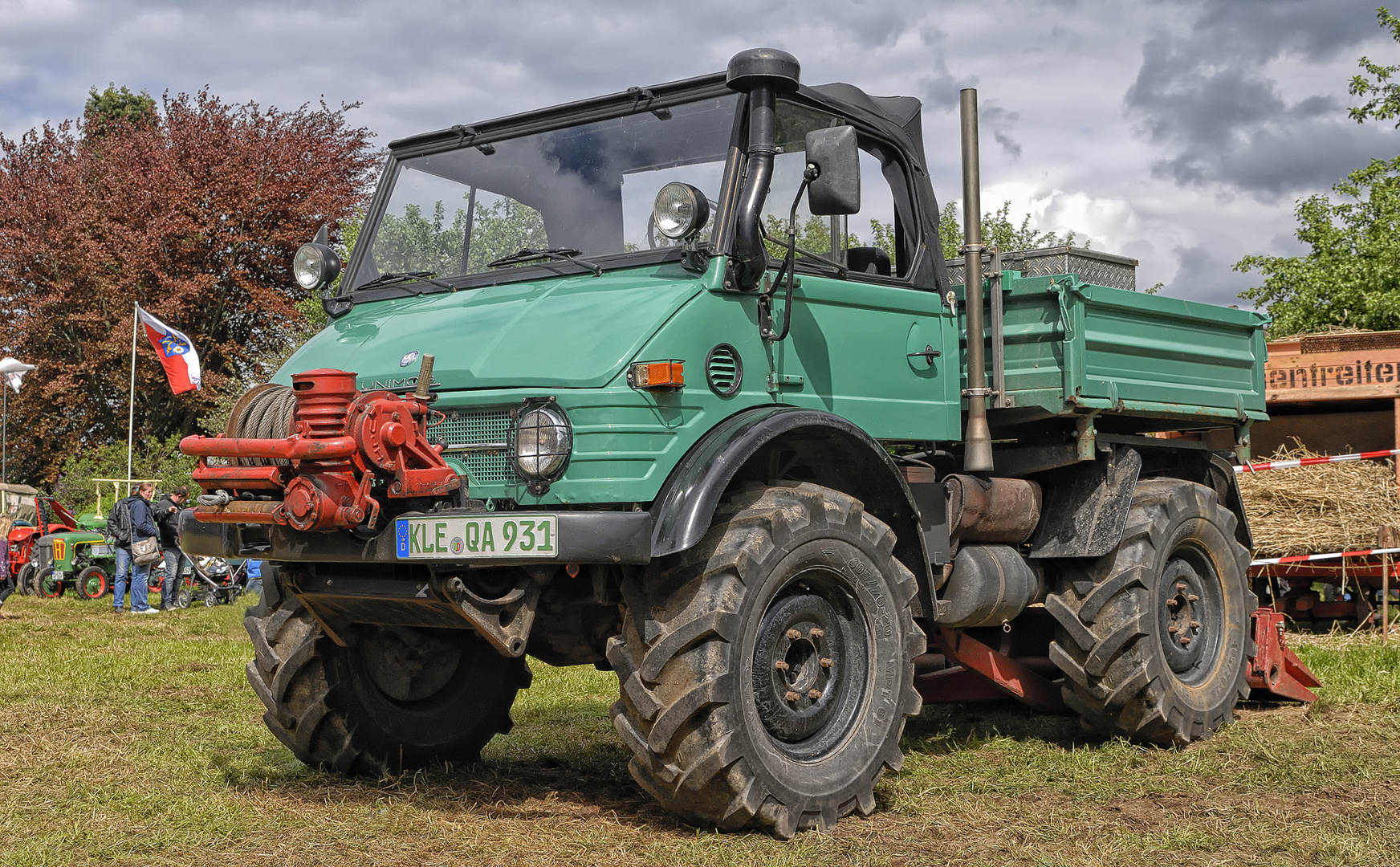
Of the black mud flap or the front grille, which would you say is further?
the black mud flap

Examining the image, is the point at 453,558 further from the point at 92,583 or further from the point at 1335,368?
the point at 92,583

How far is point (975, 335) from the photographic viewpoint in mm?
6402

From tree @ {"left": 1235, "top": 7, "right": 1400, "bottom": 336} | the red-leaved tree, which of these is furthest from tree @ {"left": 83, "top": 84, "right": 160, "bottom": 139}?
tree @ {"left": 1235, "top": 7, "right": 1400, "bottom": 336}

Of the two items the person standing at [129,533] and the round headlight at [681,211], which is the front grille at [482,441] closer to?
the round headlight at [681,211]

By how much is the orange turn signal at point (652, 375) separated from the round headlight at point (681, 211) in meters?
0.69

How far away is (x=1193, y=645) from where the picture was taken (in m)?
7.38

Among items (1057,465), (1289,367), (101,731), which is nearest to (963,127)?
(1057,465)

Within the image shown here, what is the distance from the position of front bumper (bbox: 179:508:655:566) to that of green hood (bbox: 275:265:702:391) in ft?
1.73

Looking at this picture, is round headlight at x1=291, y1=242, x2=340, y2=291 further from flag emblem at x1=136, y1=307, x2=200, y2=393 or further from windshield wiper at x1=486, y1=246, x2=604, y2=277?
flag emblem at x1=136, y1=307, x2=200, y2=393

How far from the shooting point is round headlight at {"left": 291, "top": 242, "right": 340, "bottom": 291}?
6516 mm

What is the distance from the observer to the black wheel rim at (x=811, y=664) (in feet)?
16.8

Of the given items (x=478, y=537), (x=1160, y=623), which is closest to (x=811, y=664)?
(x=478, y=537)

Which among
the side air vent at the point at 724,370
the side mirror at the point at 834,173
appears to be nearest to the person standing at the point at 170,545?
the side air vent at the point at 724,370

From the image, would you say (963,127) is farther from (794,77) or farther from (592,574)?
(592,574)
